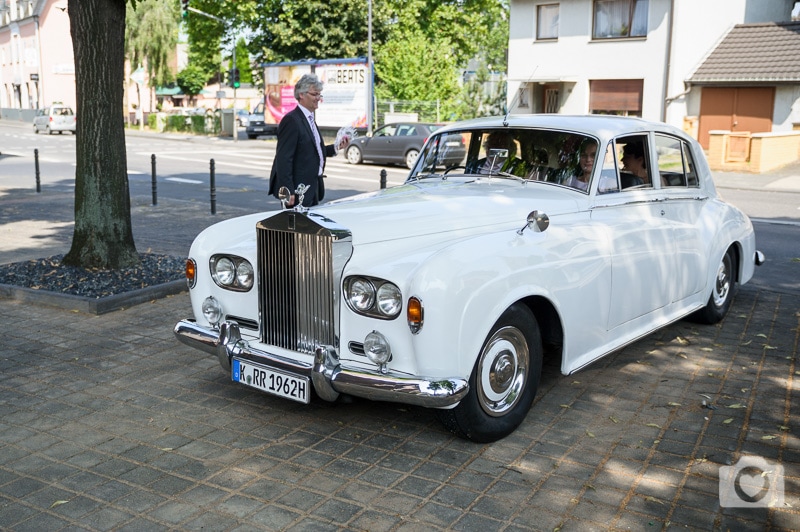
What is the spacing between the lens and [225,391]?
17.7ft

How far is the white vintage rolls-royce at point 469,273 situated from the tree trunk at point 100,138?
11.8 feet

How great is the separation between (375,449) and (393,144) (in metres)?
21.7

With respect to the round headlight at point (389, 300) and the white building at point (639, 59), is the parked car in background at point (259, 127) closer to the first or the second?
the white building at point (639, 59)

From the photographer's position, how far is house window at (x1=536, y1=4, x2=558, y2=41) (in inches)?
1250

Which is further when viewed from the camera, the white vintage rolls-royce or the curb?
the curb

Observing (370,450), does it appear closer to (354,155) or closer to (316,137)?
(316,137)

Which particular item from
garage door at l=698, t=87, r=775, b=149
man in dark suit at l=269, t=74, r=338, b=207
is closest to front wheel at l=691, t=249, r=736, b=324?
man in dark suit at l=269, t=74, r=338, b=207

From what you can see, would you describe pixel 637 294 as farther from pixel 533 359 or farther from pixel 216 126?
pixel 216 126

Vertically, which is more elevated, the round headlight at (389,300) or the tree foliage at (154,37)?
the tree foliage at (154,37)

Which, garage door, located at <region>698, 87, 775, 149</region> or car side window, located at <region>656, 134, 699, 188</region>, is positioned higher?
garage door, located at <region>698, 87, 775, 149</region>

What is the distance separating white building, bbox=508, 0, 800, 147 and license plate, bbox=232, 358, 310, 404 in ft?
86.4

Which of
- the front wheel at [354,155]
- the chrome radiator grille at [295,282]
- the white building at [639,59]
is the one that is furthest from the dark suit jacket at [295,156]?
the white building at [639,59]

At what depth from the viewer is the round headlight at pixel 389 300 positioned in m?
4.16

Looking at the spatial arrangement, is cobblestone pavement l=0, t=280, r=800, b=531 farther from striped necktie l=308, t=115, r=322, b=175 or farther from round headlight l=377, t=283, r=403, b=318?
striped necktie l=308, t=115, r=322, b=175
